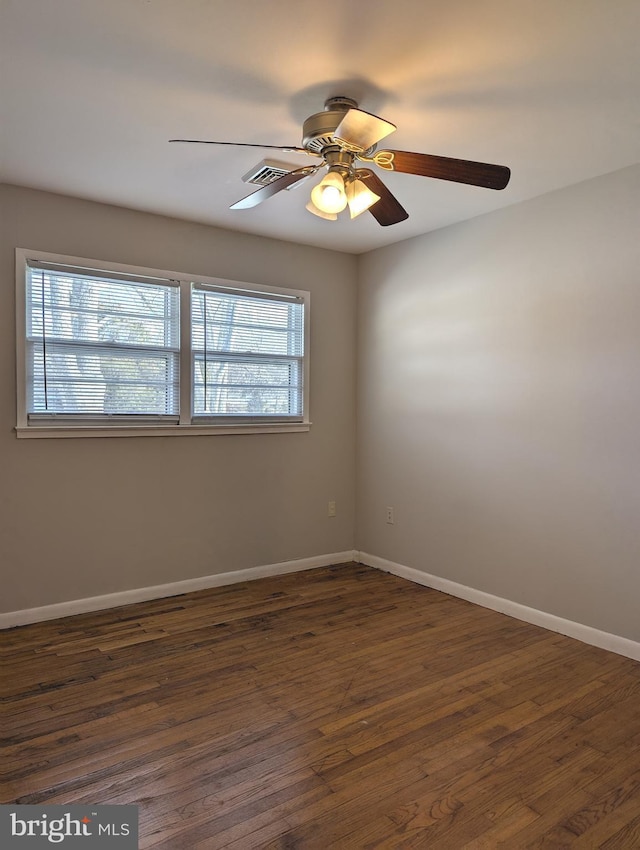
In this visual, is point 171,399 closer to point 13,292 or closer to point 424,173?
point 13,292

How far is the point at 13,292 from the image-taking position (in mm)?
3232

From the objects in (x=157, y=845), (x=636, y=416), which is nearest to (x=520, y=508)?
(x=636, y=416)

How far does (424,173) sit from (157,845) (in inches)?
96.2

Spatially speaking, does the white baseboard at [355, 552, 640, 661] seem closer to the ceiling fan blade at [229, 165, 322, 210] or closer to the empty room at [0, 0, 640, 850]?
the empty room at [0, 0, 640, 850]

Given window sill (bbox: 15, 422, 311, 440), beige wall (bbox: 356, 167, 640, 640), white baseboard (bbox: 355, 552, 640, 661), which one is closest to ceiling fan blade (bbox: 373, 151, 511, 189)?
beige wall (bbox: 356, 167, 640, 640)

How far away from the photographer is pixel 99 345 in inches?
137

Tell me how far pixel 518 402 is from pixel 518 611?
126cm

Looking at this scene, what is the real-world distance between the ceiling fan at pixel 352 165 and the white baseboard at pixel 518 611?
2.35 metres

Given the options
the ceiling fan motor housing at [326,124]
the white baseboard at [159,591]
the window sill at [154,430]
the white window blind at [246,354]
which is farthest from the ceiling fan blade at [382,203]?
the white baseboard at [159,591]

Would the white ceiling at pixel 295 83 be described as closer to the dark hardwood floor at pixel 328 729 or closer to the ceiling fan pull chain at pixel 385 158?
the ceiling fan pull chain at pixel 385 158

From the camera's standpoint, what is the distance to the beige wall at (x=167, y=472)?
3.28 meters

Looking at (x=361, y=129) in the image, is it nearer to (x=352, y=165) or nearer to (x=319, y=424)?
(x=352, y=165)

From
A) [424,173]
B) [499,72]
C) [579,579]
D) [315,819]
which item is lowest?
[315,819]

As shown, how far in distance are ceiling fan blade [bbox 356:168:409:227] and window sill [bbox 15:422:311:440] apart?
189cm
